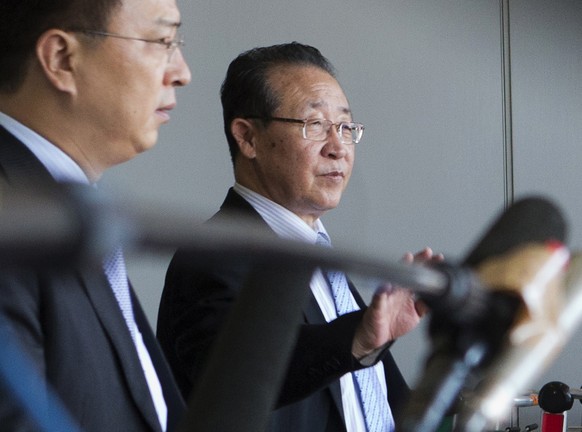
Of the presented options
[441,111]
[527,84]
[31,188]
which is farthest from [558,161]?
[31,188]

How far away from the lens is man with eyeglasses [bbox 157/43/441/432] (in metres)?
1.43

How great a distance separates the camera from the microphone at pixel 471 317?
453 mm

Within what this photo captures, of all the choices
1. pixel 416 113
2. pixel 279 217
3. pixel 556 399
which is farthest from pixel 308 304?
pixel 416 113

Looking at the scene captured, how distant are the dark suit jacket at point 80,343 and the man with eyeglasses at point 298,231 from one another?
41cm

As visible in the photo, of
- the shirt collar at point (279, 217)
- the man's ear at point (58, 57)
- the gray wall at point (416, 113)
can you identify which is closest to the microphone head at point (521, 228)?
the man's ear at point (58, 57)

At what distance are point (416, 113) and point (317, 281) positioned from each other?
2192 millimetres

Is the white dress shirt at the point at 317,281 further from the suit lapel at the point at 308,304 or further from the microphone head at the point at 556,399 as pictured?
the microphone head at the point at 556,399

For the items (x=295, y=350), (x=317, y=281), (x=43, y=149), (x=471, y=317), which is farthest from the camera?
(x=317, y=281)

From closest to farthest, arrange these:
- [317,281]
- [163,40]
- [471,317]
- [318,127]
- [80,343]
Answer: [471,317] < [80,343] < [163,40] < [317,281] < [318,127]

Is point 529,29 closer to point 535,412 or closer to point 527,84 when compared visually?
point 527,84

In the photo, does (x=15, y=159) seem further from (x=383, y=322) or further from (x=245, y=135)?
(x=245, y=135)

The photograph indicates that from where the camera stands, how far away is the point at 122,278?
1141mm

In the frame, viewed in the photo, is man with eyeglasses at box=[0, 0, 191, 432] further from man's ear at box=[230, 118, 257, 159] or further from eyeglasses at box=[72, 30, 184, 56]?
man's ear at box=[230, 118, 257, 159]

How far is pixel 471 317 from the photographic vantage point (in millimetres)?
466
